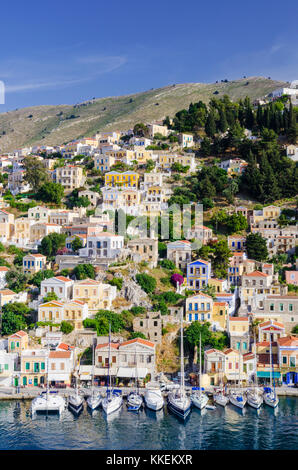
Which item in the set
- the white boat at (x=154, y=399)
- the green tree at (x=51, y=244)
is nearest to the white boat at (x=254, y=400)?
the white boat at (x=154, y=399)

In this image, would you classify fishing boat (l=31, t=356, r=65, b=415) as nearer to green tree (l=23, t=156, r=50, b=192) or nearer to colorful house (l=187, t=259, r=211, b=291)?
colorful house (l=187, t=259, r=211, b=291)

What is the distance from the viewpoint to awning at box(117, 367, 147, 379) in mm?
35156

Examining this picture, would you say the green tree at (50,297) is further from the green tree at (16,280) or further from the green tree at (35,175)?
the green tree at (35,175)

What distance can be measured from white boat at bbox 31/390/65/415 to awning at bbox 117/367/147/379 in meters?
4.91

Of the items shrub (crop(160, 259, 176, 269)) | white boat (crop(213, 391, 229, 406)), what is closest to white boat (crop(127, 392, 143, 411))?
white boat (crop(213, 391, 229, 406))

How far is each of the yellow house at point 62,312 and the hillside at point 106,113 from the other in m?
83.5

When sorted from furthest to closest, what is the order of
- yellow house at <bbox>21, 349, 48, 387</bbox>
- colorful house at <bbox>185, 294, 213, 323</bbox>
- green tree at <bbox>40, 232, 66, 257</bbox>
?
green tree at <bbox>40, 232, 66, 257</bbox> → colorful house at <bbox>185, 294, 213, 323</bbox> → yellow house at <bbox>21, 349, 48, 387</bbox>

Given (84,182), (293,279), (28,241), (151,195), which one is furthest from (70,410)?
(84,182)

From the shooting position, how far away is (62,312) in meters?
40.5

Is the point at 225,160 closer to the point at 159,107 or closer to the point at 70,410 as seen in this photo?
the point at 70,410

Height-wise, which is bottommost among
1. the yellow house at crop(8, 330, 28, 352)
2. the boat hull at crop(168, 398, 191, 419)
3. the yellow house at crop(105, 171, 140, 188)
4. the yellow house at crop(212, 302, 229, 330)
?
the boat hull at crop(168, 398, 191, 419)

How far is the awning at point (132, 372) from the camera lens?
3516cm

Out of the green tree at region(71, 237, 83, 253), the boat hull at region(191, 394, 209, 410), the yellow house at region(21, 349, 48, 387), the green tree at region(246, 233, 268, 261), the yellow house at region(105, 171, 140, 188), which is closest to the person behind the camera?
the boat hull at region(191, 394, 209, 410)

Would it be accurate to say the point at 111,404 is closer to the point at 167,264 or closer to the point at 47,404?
the point at 47,404
